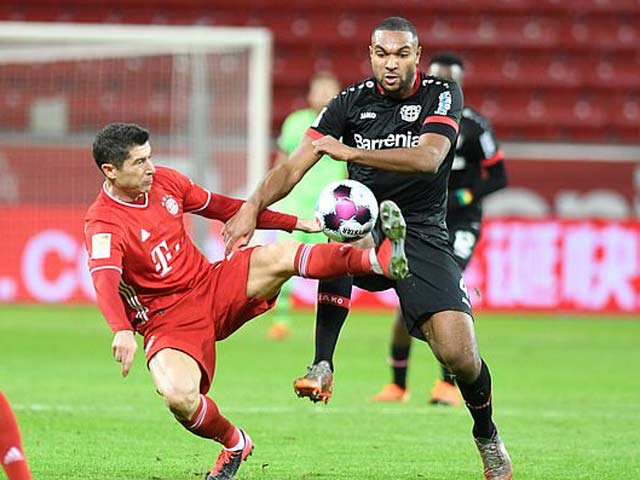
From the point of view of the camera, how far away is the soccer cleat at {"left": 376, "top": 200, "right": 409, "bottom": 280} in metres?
5.68

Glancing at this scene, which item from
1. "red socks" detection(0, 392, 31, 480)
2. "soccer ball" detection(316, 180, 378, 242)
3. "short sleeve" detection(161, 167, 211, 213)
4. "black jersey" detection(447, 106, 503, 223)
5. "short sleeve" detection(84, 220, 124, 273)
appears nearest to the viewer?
"red socks" detection(0, 392, 31, 480)

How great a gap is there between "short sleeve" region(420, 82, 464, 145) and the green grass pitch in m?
1.64

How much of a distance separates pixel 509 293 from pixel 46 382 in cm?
773

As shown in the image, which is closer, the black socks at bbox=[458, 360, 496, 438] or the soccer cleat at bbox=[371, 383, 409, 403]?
the black socks at bbox=[458, 360, 496, 438]

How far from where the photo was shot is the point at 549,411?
28.9ft

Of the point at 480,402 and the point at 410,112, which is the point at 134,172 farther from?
the point at 480,402

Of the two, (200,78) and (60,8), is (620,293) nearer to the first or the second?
(200,78)

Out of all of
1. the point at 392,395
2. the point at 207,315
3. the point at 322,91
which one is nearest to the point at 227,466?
the point at 207,315

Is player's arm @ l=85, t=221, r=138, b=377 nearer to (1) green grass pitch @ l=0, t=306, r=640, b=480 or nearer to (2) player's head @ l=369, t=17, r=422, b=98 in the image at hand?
(1) green grass pitch @ l=0, t=306, r=640, b=480

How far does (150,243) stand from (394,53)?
1.44 metres

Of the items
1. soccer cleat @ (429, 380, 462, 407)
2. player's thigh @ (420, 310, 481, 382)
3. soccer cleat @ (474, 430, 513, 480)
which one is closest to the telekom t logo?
player's thigh @ (420, 310, 481, 382)

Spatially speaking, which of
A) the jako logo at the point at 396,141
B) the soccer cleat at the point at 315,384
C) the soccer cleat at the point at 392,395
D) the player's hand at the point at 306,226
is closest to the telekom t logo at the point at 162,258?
the player's hand at the point at 306,226

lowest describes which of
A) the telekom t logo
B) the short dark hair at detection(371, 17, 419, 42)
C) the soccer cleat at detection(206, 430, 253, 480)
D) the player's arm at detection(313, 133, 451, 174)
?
the soccer cleat at detection(206, 430, 253, 480)

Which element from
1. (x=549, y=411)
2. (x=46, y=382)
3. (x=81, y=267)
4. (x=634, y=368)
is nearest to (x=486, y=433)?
(x=549, y=411)
